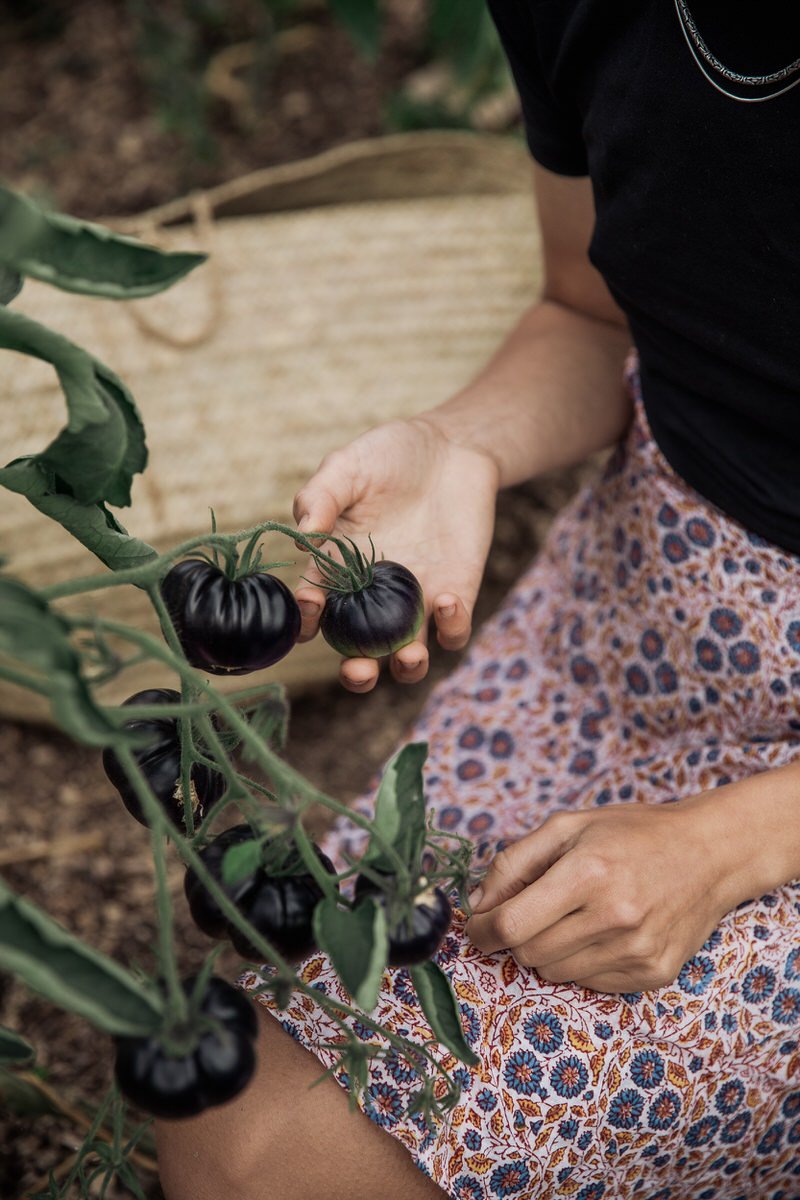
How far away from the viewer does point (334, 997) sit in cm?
79

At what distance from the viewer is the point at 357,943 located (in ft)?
1.71

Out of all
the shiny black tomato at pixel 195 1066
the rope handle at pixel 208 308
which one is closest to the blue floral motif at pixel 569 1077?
the shiny black tomato at pixel 195 1066

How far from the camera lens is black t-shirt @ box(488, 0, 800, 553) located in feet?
2.69

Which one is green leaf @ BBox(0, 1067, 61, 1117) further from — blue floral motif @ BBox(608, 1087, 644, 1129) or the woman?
blue floral motif @ BBox(608, 1087, 644, 1129)

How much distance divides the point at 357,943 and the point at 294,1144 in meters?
0.35

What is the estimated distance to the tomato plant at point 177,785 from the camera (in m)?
0.46

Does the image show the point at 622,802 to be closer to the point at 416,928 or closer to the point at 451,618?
the point at 451,618

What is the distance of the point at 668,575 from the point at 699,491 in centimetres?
8

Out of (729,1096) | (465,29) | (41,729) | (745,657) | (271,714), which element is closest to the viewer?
(271,714)

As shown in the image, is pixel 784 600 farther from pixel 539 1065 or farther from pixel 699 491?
pixel 539 1065

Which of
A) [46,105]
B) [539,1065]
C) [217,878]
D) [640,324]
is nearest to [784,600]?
[640,324]

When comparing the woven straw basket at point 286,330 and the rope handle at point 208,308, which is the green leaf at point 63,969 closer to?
the woven straw basket at point 286,330

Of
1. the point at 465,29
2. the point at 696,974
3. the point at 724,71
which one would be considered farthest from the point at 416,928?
the point at 465,29

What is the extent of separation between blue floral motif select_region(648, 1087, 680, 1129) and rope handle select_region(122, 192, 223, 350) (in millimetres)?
1275
